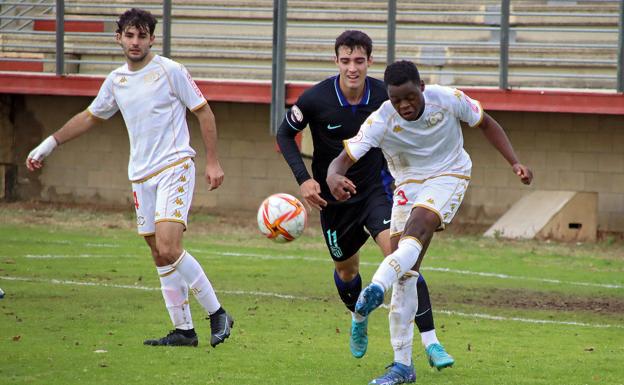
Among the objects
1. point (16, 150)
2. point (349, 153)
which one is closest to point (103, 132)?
point (16, 150)

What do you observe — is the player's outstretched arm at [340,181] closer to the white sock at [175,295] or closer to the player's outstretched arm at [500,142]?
the player's outstretched arm at [500,142]

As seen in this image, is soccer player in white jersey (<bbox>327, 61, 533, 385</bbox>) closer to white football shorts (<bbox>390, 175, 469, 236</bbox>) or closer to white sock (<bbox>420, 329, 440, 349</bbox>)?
white football shorts (<bbox>390, 175, 469, 236</bbox>)

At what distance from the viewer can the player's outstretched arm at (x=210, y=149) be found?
9.02 metres

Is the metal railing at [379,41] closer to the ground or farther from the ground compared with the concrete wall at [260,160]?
farther from the ground

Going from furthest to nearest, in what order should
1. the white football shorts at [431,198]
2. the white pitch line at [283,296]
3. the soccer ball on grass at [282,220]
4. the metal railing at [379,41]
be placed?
the metal railing at [379,41] < the white pitch line at [283,296] < the soccer ball on grass at [282,220] < the white football shorts at [431,198]

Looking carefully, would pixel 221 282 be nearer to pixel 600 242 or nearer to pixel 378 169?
pixel 378 169

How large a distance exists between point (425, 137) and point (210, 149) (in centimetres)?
182

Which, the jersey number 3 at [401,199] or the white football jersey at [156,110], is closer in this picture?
the jersey number 3 at [401,199]

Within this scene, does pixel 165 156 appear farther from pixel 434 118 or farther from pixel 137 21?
pixel 434 118

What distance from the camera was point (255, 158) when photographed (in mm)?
22844

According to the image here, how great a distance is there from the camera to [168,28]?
21.8 meters

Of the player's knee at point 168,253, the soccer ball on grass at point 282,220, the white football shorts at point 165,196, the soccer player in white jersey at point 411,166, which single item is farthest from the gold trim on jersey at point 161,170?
the soccer player in white jersey at point 411,166

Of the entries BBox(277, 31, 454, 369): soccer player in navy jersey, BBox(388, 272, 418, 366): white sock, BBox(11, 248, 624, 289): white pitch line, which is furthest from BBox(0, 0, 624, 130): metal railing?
BBox(388, 272, 418, 366): white sock

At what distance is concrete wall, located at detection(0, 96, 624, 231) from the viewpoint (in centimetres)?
2072
